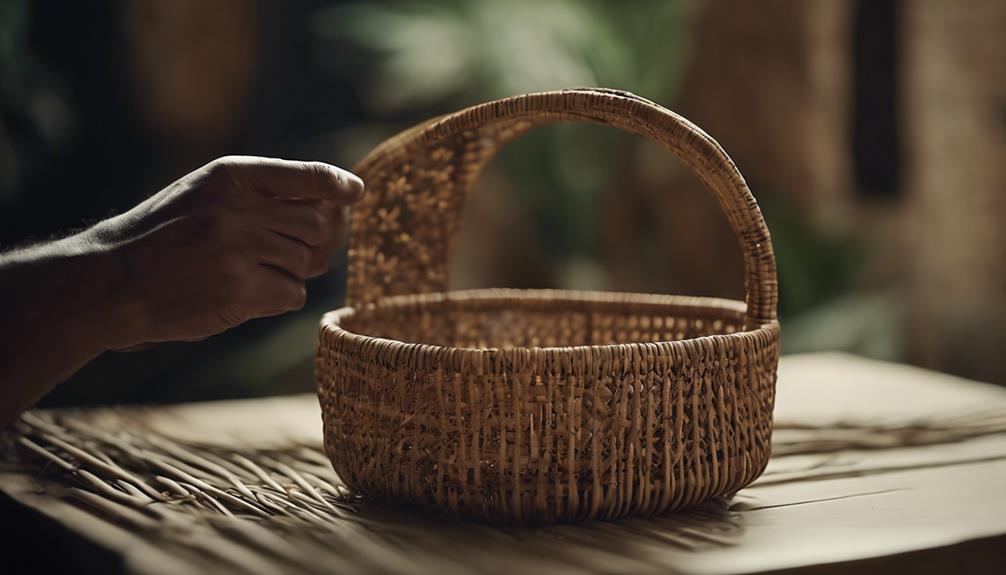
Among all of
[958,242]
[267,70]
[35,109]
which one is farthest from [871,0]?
[35,109]

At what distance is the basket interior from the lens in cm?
94

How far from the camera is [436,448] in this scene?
2.17ft

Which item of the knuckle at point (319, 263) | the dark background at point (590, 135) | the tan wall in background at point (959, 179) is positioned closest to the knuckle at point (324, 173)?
the knuckle at point (319, 263)

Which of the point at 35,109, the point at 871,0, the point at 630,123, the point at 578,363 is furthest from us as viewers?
the point at 871,0

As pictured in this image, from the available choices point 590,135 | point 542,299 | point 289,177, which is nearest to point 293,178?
point 289,177

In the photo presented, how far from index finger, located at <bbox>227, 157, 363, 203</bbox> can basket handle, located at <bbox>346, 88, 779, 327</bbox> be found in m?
0.12

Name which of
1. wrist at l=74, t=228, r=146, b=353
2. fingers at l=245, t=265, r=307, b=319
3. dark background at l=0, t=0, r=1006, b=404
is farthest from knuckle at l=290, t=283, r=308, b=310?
dark background at l=0, t=0, r=1006, b=404

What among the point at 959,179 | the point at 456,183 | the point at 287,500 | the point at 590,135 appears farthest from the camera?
the point at 590,135

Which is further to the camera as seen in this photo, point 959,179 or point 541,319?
point 959,179

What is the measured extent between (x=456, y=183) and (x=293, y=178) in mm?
297

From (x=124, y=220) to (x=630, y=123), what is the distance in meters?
0.36

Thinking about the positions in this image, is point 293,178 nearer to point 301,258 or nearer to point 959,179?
point 301,258

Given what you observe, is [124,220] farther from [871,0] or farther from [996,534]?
[871,0]

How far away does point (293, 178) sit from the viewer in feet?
2.29
